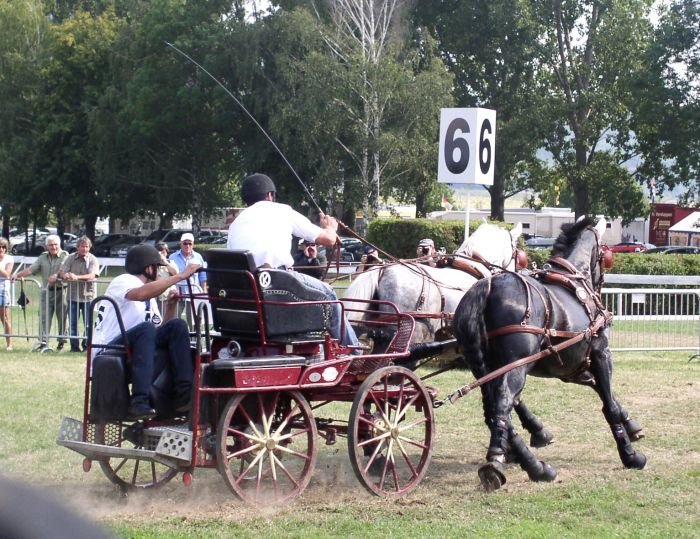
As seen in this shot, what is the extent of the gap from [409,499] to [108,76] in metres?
45.1

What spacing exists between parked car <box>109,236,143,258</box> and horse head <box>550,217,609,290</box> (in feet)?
135

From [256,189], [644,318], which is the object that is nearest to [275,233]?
[256,189]

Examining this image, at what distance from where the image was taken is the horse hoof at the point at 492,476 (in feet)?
20.7

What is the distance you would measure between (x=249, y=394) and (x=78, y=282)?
8.69m

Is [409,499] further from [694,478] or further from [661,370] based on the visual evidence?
[661,370]

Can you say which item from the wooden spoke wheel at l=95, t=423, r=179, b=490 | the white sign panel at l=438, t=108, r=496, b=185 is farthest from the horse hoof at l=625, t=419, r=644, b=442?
the white sign panel at l=438, t=108, r=496, b=185

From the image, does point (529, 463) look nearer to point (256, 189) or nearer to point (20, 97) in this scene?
point (256, 189)

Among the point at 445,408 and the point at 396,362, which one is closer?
the point at 396,362

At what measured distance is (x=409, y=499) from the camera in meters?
6.32

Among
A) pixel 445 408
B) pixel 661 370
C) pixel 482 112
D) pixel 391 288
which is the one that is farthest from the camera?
pixel 661 370

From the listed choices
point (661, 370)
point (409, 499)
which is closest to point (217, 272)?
point (409, 499)

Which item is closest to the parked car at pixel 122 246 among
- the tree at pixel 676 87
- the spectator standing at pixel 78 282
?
the tree at pixel 676 87

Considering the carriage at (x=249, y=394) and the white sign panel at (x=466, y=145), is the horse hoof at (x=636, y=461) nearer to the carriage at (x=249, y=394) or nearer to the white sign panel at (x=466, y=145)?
the carriage at (x=249, y=394)

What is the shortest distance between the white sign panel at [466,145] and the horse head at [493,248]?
2.24 meters
